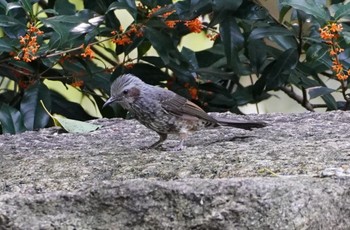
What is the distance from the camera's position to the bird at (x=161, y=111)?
15.4 feet

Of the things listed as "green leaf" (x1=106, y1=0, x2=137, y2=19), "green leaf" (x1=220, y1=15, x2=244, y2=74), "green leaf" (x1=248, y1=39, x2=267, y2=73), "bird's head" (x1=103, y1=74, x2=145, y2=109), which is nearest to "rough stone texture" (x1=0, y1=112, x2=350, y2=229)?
"bird's head" (x1=103, y1=74, x2=145, y2=109)

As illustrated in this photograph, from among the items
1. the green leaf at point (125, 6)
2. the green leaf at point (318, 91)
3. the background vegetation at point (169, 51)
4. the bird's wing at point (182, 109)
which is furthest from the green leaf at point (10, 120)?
the green leaf at point (318, 91)

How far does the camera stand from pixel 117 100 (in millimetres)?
4781

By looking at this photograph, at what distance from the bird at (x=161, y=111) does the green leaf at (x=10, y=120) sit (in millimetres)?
1232

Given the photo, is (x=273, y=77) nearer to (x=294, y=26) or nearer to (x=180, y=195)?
(x=294, y=26)

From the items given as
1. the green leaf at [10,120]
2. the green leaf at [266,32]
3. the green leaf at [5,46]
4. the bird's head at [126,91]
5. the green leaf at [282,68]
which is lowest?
the green leaf at [10,120]

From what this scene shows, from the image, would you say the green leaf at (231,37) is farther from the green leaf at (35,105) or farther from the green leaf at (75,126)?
the green leaf at (35,105)

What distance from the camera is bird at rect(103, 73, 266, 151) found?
184 inches

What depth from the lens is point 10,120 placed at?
5.78 meters

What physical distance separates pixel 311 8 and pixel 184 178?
80.4 inches

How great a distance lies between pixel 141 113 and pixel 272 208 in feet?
6.43

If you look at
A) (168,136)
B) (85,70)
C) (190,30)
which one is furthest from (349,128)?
(85,70)

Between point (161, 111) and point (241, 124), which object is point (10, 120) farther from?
point (241, 124)

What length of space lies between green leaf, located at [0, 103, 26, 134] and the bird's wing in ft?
4.66
